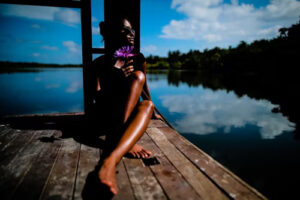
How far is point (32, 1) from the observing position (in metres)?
2.54

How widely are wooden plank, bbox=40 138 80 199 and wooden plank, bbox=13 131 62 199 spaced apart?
0.04m

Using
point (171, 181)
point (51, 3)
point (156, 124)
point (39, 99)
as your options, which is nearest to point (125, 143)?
point (171, 181)

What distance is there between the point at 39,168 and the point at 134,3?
2701 millimetres

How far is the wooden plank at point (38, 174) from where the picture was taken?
1.12 m

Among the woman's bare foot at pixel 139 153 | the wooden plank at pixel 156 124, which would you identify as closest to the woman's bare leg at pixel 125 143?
the woman's bare foot at pixel 139 153

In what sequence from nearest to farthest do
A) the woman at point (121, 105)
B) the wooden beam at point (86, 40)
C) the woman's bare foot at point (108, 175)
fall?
the woman's bare foot at point (108, 175) < the woman at point (121, 105) < the wooden beam at point (86, 40)

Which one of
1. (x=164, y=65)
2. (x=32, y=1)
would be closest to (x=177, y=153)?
(x=32, y=1)

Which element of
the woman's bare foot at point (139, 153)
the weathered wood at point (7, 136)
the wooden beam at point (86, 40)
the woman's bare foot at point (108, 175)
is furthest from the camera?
the wooden beam at point (86, 40)

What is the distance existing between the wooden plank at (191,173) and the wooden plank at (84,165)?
73cm

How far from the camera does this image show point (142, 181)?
4.25ft

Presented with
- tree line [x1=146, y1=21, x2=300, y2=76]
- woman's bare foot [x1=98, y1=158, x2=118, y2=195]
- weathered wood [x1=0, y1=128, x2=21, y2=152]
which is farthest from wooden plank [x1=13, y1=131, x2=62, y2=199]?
tree line [x1=146, y1=21, x2=300, y2=76]

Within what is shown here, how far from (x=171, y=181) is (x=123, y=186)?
1.22 feet

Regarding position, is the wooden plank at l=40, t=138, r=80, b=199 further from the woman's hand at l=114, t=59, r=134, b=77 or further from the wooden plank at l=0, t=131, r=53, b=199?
the woman's hand at l=114, t=59, r=134, b=77

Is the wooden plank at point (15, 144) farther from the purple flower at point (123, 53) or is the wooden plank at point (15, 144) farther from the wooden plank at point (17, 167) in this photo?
the purple flower at point (123, 53)
